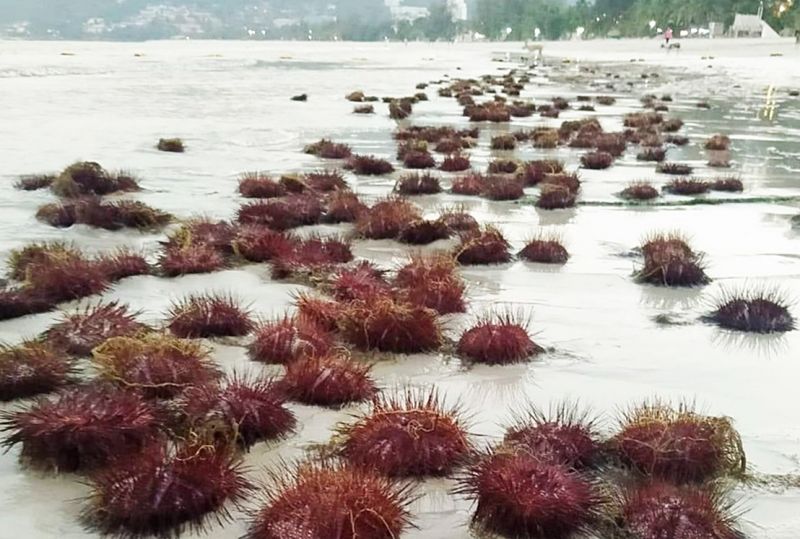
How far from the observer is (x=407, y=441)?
14.7ft

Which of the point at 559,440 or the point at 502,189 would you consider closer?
the point at 559,440

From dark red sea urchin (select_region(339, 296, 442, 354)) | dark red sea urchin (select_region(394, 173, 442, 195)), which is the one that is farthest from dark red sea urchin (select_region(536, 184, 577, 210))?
dark red sea urchin (select_region(339, 296, 442, 354))

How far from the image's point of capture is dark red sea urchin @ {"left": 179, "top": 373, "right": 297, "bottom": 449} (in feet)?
14.9

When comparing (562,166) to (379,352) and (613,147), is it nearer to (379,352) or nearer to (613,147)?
(613,147)

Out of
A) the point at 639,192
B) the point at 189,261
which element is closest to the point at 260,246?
the point at 189,261

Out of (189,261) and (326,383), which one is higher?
(326,383)

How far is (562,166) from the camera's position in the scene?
1420cm

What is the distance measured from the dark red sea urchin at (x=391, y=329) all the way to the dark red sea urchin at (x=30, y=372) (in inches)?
74.6

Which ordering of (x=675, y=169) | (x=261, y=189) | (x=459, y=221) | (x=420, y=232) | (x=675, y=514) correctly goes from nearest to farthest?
(x=675, y=514) → (x=420, y=232) → (x=459, y=221) → (x=261, y=189) → (x=675, y=169)

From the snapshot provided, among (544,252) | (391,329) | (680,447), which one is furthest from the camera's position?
(544,252)

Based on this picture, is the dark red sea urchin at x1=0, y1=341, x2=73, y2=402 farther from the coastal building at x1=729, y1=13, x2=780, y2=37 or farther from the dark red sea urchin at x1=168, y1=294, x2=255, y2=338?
the coastal building at x1=729, y1=13, x2=780, y2=37

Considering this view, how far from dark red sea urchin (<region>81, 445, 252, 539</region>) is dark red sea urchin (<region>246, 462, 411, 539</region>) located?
253 mm

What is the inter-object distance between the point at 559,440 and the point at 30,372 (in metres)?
3.08

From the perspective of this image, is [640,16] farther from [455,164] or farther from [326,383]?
[326,383]
